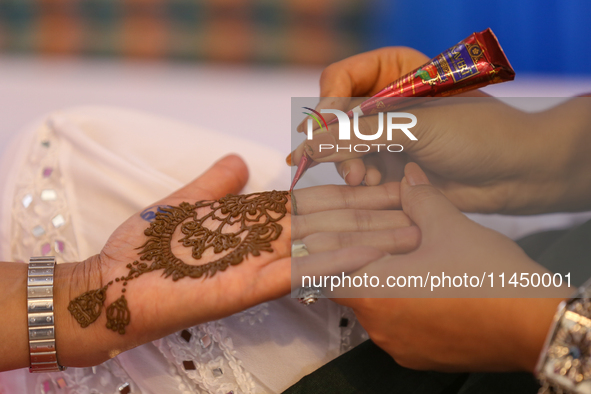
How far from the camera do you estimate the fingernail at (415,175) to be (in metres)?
0.72

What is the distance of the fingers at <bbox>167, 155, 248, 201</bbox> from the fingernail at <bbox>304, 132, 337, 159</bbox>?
215 mm

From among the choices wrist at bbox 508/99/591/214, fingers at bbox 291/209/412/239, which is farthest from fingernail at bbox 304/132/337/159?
wrist at bbox 508/99/591/214

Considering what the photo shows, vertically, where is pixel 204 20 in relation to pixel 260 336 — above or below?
above

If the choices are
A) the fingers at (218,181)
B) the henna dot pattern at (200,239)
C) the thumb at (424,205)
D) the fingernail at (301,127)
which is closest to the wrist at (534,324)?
the thumb at (424,205)

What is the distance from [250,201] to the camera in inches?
29.0

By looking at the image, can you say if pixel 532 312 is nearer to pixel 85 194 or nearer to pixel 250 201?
pixel 250 201

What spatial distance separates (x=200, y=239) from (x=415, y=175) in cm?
39

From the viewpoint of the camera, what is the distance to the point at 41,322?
657 millimetres

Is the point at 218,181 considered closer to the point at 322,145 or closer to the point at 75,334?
the point at 322,145

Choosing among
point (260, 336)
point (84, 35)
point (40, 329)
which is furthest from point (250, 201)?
point (84, 35)

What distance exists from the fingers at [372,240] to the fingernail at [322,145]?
0.18m

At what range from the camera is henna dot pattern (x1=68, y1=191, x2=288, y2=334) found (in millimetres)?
653

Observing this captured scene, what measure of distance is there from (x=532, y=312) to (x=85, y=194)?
2.73 ft

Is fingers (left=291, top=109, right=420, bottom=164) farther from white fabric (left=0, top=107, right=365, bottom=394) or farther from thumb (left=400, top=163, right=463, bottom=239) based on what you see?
white fabric (left=0, top=107, right=365, bottom=394)
